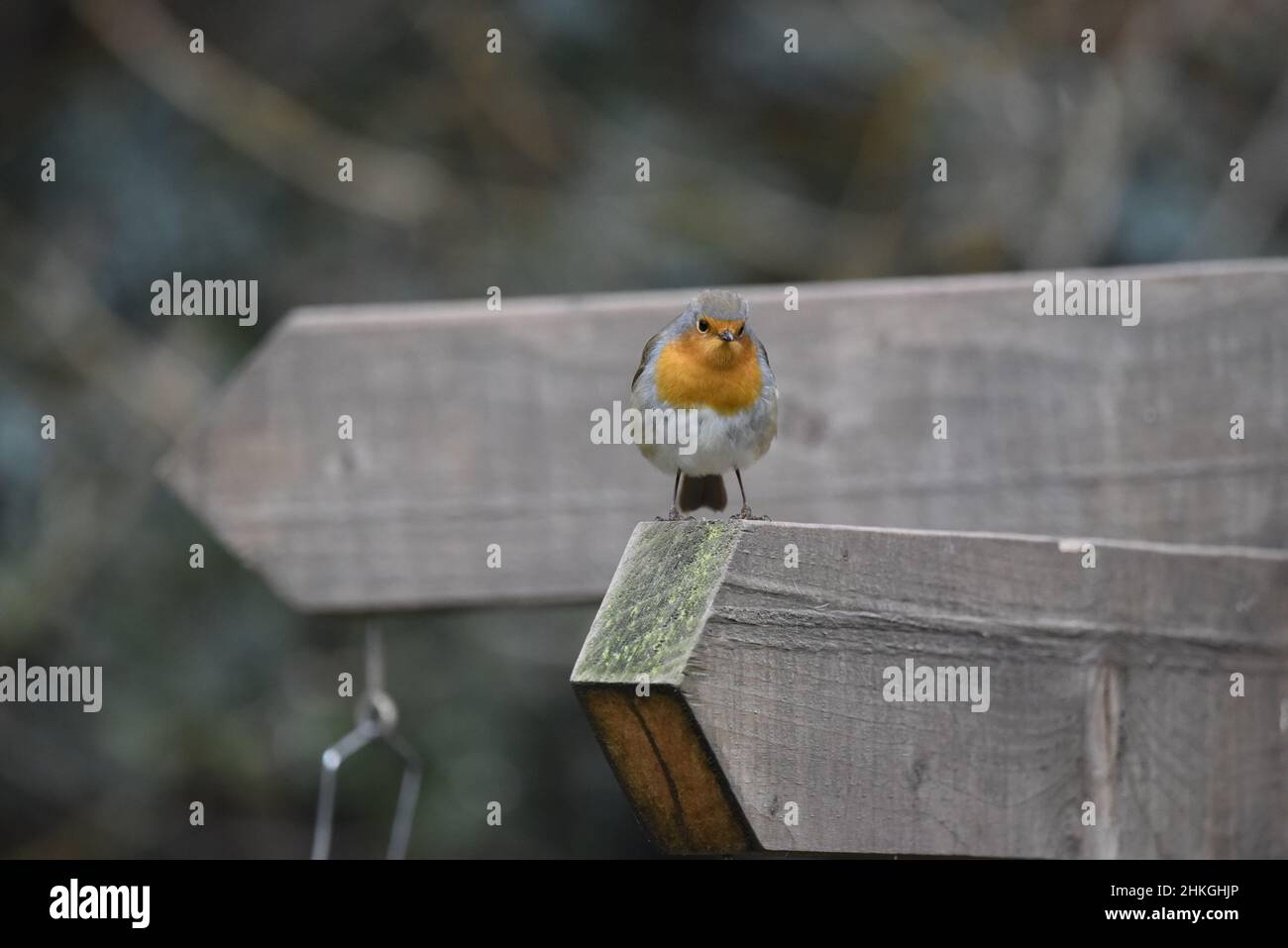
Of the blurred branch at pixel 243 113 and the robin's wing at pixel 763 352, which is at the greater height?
the blurred branch at pixel 243 113

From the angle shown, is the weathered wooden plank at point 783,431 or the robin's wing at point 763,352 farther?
the robin's wing at point 763,352

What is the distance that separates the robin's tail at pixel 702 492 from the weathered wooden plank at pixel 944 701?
1.25 meters

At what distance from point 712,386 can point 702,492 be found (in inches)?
11.4

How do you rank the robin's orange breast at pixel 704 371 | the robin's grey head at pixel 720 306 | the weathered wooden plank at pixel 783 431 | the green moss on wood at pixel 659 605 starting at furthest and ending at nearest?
the robin's orange breast at pixel 704 371 → the robin's grey head at pixel 720 306 → the weathered wooden plank at pixel 783 431 → the green moss on wood at pixel 659 605

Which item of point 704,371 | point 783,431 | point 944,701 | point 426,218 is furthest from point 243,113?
point 944,701

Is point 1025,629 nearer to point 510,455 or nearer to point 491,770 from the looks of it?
point 510,455

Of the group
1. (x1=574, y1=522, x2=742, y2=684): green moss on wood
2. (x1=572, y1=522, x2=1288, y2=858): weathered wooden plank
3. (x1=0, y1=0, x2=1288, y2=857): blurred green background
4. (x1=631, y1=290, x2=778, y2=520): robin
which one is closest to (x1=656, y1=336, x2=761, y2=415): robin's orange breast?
(x1=631, y1=290, x2=778, y2=520): robin

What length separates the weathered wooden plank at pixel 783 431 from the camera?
84.8 inches

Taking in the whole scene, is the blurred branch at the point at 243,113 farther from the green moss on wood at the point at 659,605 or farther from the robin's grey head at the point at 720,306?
the green moss on wood at the point at 659,605

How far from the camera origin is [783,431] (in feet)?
7.66

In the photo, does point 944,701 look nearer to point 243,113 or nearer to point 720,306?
point 720,306

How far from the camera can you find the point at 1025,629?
1494mm

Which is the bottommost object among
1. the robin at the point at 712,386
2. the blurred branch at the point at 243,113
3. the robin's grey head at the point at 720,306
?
the robin at the point at 712,386

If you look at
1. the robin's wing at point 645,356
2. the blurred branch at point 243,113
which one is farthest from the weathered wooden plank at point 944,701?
the blurred branch at point 243,113
